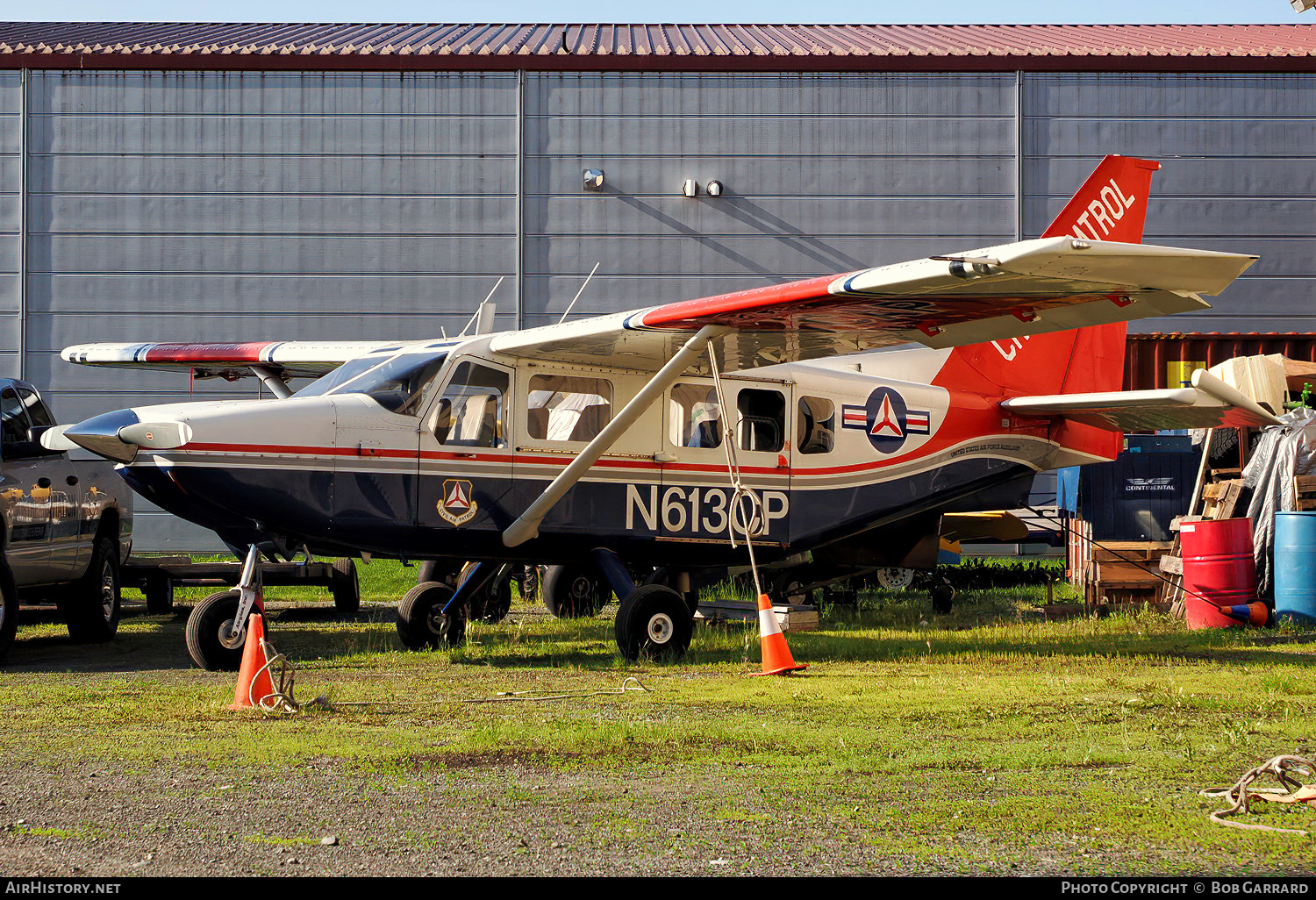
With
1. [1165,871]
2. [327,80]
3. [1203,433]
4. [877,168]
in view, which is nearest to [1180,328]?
[877,168]

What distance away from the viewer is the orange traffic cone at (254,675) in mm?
6605

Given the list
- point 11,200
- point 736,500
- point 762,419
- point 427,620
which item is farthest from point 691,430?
point 11,200

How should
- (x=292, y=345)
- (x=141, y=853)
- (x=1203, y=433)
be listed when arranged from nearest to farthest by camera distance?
(x=141, y=853), (x=292, y=345), (x=1203, y=433)

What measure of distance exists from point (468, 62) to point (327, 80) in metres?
2.58

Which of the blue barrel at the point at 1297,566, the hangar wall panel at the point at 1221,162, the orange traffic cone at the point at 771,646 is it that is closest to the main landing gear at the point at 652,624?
the orange traffic cone at the point at 771,646

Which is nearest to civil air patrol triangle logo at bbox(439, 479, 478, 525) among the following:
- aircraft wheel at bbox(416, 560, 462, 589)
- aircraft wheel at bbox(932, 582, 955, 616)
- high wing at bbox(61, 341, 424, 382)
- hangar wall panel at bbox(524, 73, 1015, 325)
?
aircraft wheel at bbox(416, 560, 462, 589)

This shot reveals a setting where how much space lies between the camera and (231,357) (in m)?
12.8

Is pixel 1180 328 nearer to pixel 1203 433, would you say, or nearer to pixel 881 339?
pixel 1203 433

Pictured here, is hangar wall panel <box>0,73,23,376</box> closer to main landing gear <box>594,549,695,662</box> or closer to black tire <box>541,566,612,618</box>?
black tire <box>541,566,612,618</box>

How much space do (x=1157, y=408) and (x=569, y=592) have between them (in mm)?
6027

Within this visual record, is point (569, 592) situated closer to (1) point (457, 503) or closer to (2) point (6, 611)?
(1) point (457, 503)

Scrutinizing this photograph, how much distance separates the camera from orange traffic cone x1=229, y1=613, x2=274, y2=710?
6605 mm

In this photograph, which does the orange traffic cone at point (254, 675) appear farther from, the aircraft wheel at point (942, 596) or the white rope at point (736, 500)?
the aircraft wheel at point (942, 596)

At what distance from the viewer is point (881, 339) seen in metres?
9.14
